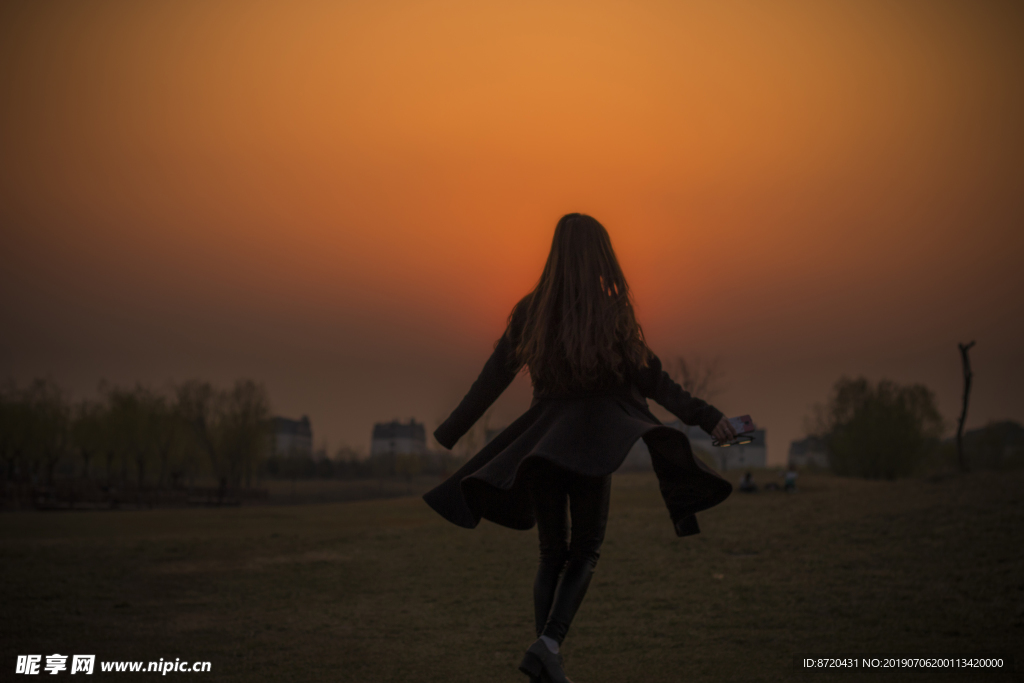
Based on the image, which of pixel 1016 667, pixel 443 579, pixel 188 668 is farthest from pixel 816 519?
pixel 188 668

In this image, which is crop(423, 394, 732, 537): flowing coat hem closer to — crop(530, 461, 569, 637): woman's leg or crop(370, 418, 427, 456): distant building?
crop(530, 461, 569, 637): woman's leg

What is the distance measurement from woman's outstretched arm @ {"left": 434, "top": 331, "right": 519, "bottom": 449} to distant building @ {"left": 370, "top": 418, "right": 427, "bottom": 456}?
155 m

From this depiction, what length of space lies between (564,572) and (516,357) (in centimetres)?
107

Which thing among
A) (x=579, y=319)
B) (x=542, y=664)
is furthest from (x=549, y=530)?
(x=579, y=319)

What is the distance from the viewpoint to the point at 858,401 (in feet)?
193

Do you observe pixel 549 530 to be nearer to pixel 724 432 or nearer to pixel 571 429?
pixel 571 429

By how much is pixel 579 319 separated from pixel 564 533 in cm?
104

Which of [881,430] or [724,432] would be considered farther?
[881,430]

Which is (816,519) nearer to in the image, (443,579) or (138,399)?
(443,579)

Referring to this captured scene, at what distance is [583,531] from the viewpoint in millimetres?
3561

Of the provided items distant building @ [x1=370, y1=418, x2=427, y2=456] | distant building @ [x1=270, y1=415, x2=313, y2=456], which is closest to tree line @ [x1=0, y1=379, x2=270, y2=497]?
distant building @ [x1=270, y1=415, x2=313, y2=456]

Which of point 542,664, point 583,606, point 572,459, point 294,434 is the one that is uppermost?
point 294,434

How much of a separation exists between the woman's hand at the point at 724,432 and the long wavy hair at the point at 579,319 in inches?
19.7

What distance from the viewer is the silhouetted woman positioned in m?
3.42
